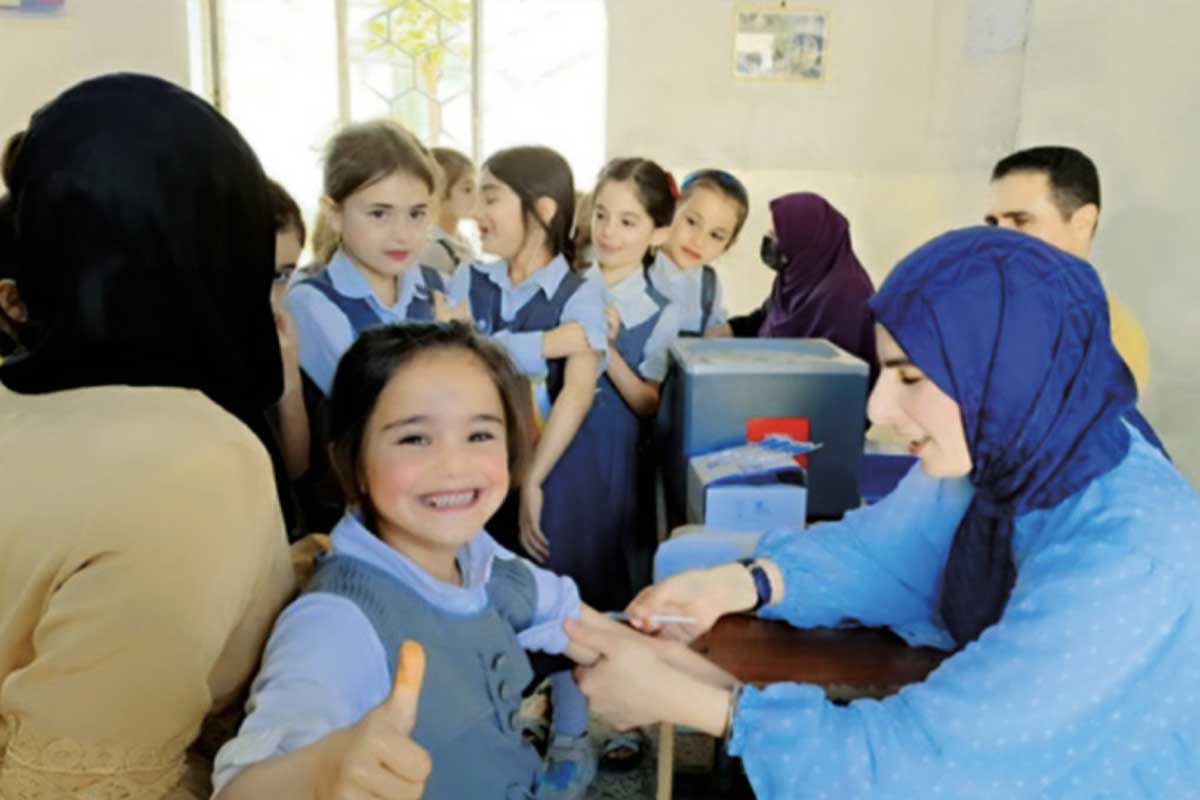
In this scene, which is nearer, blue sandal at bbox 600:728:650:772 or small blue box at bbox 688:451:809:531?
small blue box at bbox 688:451:809:531

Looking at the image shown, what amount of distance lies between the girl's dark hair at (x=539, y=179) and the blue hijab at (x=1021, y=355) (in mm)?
1379

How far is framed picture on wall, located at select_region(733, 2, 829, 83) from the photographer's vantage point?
4500 mm

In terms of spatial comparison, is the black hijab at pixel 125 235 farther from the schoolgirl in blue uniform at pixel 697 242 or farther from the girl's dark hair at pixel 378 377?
the schoolgirl in blue uniform at pixel 697 242

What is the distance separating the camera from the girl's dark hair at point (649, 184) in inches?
100

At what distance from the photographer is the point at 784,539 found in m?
Answer: 1.47

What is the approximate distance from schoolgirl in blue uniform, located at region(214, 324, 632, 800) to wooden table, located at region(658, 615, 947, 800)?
0.56ft

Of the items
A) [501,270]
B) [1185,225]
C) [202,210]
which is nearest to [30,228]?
[202,210]

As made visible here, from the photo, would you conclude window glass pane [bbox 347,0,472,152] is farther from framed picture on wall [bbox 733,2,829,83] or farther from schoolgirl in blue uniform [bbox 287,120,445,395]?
schoolgirl in blue uniform [bbox 287,120,445,395]

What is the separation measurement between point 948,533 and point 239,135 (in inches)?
40.7

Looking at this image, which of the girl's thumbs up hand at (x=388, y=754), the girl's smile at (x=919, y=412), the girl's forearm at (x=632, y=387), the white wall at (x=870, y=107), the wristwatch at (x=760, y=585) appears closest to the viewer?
the girl's thumbs up hand at (x=388, y=754)

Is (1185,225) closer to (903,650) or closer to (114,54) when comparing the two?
(903,650)

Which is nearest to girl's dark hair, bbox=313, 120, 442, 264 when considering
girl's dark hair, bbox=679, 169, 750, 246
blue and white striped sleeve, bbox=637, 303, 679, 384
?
blue and white striped sleeve, bbox=637, 303, 679, 384

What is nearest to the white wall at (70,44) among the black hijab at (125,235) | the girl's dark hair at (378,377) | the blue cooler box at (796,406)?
the blue cooler box at (796,406)

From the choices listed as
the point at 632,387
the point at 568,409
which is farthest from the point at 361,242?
the point at 632,387
